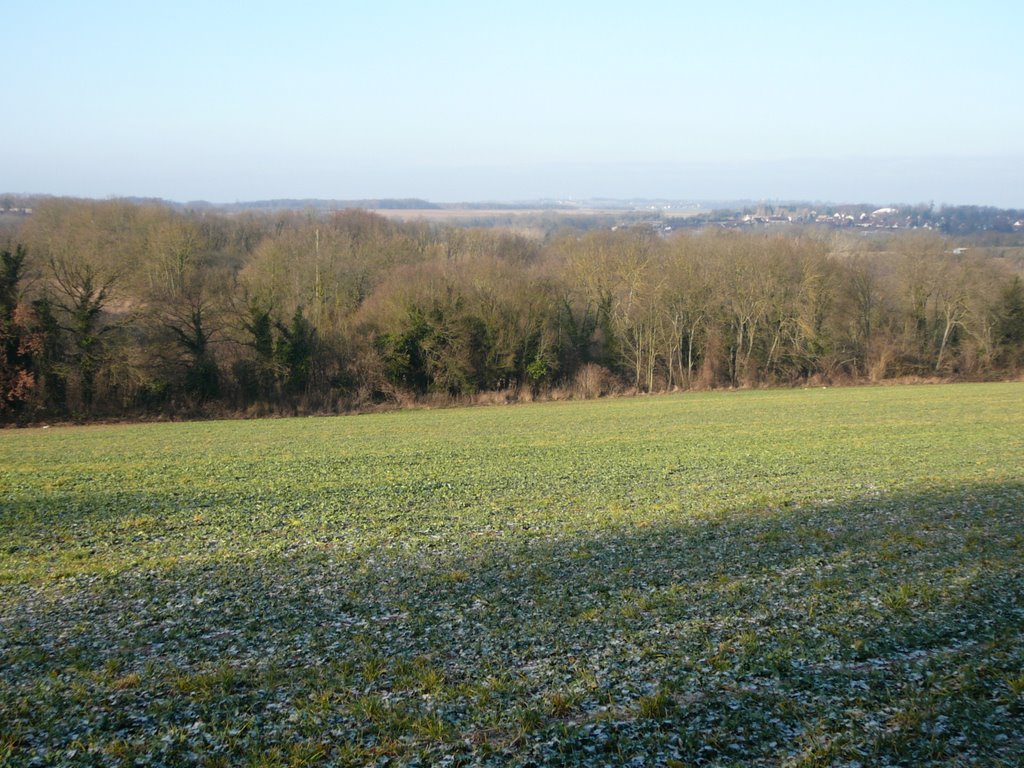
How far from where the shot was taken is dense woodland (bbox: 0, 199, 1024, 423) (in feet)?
159

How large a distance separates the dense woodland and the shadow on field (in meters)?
38.6

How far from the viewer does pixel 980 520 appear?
45.9 feet

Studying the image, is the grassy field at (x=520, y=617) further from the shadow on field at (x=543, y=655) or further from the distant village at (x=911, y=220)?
the distant village at (x=911, y=220)

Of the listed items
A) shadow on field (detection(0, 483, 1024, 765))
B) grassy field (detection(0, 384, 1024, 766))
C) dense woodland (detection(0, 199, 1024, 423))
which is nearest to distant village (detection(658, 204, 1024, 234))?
dense woodland (detection(0, 199, 1024, 423))

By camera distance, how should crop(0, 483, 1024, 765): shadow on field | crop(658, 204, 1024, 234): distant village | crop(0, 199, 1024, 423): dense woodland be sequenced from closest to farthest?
crop(0, 483, 1024, 765): shadow on field, crop(0, 199, 1024, 423): dense woodland, crop(658, 204, 1024, 234): distant village

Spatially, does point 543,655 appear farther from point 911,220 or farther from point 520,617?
point 911,220

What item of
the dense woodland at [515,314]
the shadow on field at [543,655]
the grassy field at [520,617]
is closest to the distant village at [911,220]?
the dense woodland at [515,314]

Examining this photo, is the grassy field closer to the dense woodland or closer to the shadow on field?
the shadow on field

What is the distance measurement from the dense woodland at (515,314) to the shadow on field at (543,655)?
38550 mm

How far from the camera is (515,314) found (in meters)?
54.4

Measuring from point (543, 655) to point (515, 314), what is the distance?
46.9 m

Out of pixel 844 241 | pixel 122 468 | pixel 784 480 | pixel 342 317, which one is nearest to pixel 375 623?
pixel 784 480

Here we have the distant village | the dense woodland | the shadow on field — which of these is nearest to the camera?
the shadow on field

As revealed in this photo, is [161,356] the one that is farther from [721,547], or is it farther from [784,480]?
Result: [721,547]
